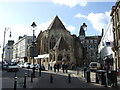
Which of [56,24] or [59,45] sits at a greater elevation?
[56,24]

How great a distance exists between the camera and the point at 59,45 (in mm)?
57125

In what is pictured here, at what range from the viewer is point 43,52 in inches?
2798

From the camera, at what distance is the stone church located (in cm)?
5574

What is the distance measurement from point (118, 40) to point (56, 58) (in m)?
26.9

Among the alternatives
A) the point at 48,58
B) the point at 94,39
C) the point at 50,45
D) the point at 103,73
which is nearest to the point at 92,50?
the point at 94,39

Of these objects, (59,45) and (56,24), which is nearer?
(59,45)

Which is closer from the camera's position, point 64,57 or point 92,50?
point 64,57

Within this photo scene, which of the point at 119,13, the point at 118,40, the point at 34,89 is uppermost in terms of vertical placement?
the point at 119,13

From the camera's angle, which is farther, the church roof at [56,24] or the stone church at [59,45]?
the church roof at [56,24]

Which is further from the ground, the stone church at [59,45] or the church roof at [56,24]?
the church roof at [56,24]

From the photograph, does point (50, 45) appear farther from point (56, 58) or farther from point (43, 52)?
point (56, 58)

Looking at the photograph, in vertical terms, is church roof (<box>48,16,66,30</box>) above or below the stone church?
above

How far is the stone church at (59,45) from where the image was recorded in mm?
55741

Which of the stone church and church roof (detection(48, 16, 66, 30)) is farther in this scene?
church roof (detection(48, 16, 66, 30))
